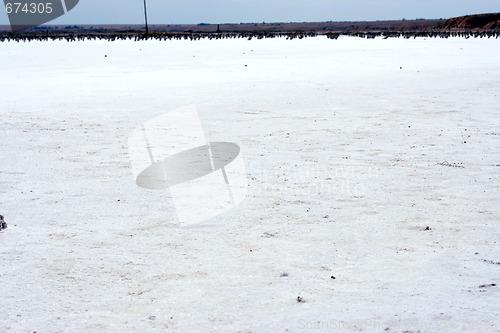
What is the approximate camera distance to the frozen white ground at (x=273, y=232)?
11.4ft

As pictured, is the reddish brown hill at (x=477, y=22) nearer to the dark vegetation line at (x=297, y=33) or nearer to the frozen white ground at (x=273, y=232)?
the dark vegetation line at (x=297, y=33)

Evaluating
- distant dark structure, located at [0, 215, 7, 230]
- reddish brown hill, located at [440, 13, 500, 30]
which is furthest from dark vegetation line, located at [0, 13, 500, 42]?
distant dark structure, located at [0, 215, 7, 230]

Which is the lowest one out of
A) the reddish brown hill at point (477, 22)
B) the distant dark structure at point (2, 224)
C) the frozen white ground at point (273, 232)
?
the reddish brown hill at point (477, 22)

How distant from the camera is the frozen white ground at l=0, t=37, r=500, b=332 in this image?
3.47 m

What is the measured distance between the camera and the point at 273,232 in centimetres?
480

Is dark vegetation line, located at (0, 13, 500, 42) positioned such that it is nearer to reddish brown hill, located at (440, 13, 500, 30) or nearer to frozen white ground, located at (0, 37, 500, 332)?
reddish brown hill, located at (440, 13, 500, 30)

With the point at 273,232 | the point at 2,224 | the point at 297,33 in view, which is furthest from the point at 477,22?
the point at 2,224

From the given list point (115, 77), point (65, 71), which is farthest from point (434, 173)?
point (65, 71)

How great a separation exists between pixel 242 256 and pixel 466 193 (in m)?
2.63

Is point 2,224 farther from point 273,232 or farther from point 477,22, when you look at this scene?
point 477,22

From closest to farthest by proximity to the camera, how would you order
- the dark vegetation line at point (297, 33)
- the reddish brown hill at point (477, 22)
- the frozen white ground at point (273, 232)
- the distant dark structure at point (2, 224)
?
1. the frozen white ground at point (273, 232)
2. the distant dark structure at point (2, 224)
3. the dark vegetation line at point (297, 33)
4. the reddish brown hill at point (477, 22)

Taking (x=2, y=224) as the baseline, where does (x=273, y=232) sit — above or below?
below

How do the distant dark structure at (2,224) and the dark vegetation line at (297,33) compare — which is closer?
the distant dark structure at (2,224)

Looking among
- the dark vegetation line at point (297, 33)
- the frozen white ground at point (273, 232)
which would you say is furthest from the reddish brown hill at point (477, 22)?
the frozen white ground at point (273, 232)
